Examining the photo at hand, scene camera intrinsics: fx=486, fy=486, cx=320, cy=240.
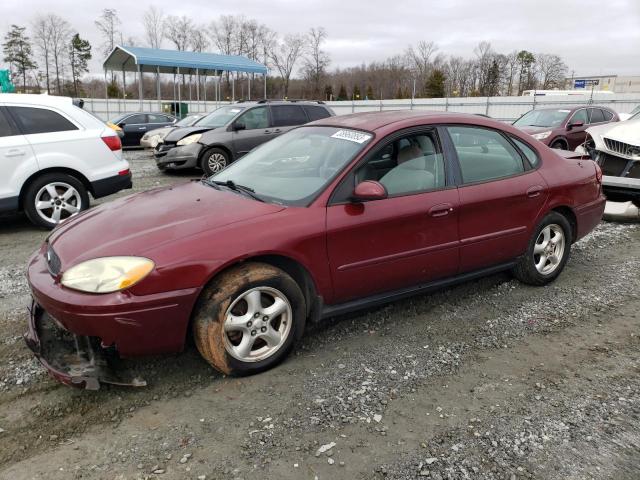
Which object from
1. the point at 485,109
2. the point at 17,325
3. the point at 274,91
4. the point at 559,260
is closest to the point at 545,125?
the point at 559,260

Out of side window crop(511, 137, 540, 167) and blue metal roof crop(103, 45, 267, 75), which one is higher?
blue metal roof crop(103, 45, 267, 75)

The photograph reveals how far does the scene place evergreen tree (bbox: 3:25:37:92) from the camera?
5194 centimetres

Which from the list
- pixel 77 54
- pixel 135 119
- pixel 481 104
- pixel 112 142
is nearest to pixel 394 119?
pixel 112 142

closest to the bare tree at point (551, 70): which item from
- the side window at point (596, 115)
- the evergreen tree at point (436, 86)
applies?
the evergreen tree at point (436, 86)

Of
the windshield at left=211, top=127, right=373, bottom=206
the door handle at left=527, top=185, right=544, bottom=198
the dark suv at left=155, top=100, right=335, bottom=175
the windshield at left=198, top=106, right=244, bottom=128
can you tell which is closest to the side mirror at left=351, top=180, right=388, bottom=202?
the windshield at left=211, top=127, right=373, bottom=206

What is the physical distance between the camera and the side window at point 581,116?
1274cm

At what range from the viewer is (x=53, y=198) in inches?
252

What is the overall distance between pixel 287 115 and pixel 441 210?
797 centimetres

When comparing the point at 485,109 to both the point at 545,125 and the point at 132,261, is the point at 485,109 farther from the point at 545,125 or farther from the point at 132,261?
the point at 132,261

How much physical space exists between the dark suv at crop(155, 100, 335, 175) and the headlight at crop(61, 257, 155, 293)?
8.09 meters

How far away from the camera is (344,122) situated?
3879mm

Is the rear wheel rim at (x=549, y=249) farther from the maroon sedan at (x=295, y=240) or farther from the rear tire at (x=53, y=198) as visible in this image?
the rear tire at (x=53, y=198)

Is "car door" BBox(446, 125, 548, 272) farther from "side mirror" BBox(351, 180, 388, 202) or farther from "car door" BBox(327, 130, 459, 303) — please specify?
"side mirror" BBox(351, 180, 388, 202)

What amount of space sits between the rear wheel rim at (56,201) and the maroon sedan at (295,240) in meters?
3.43
